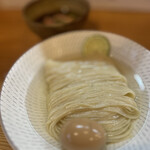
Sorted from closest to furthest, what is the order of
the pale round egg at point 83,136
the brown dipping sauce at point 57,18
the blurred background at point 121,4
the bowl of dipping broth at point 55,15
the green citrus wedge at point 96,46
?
the pale round egg at point 83,136 < the green citrus wedge at point 96,46 < the bowl of dipping broth at point 55,15 < the brown dipping sauce at point 57,18 < the blurred background at point 121,4

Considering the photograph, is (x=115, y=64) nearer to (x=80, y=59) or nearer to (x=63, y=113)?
(x=80, y=59)

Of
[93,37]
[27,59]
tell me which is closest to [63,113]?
[27,59]

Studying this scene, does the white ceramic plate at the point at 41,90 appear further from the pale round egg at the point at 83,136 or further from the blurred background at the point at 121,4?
the blurred background at the point at 121,4

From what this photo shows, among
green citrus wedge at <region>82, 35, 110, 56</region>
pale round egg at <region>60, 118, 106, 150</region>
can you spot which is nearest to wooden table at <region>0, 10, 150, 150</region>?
green citrus wedge at <region>82, 35, 110, 56</region>

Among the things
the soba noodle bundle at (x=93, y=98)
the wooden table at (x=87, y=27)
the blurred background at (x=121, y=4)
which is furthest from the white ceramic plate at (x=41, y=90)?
the blurred background at (x=121, y=4)

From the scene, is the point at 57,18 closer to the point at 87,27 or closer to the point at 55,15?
the point at 55,15

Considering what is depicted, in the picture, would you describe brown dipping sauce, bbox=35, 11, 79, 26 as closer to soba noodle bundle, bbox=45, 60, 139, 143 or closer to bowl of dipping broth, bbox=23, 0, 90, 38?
bowl of dipping broth, bbox=23, 0, 90, 38

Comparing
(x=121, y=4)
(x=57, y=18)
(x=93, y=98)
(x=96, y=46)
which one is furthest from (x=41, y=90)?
(x=121, y=4)
